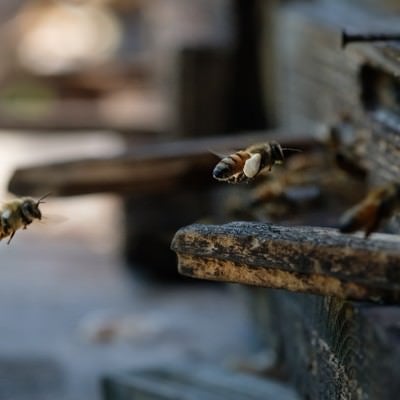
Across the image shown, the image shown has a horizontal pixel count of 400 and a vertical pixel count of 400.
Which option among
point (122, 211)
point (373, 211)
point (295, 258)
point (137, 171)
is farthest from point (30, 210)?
point (122, 211)

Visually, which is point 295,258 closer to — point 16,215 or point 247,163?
point 247,163

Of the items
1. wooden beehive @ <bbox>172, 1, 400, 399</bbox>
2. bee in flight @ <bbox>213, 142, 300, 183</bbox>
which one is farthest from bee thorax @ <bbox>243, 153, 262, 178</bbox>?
wooden beehive @ <bbox>172, 1, 400, 399</bbox>

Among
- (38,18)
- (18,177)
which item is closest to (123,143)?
(18,177)

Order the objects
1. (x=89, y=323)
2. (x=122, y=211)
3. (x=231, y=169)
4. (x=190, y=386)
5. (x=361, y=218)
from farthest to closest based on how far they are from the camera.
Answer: (x=122, y=211)
(x=89, y=323)
(x=190, y=386)
(x=231, y=169)
(x=361, y=218)

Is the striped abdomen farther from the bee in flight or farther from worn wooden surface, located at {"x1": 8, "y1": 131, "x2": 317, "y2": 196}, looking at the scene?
worn wooden surface, located at {"x1": 8, "y1": 131, "x2": 317, "y2": 196}

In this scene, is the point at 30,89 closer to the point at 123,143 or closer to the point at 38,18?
the point at 38,18
